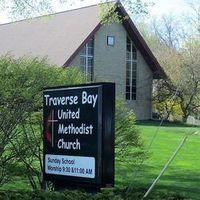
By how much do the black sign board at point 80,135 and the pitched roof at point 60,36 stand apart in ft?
99.1

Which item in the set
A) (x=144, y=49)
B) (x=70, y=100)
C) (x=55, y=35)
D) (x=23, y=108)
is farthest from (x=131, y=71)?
(x=70, y=100)

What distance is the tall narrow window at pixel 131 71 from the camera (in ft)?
152

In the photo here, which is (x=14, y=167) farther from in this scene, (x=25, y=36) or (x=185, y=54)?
(x=185, y=54)

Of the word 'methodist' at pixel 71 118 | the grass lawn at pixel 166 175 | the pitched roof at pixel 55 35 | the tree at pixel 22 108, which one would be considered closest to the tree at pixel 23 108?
the tree at pixel 22 108

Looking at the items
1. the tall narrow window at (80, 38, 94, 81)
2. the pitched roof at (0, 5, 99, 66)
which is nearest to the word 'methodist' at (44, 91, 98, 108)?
the pitched roof at (0, 5, 99, 66)

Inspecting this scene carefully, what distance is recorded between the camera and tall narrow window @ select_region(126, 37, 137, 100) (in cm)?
4637

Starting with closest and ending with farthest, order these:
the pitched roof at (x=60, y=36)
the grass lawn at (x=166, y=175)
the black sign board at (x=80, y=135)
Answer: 1. the black sign board at (x=80, y=135)
2. the grass lawn at (x=166, y=175)
3. the pitched roof at (x=60, y=36)

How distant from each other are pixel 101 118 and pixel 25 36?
37.6 m

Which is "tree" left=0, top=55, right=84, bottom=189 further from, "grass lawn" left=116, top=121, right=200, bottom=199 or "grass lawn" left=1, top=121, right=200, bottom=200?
"grass lawn" left=116, top=121, right=200, bottom=199

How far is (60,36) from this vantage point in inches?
1620

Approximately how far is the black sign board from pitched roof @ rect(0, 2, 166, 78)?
3020 cm

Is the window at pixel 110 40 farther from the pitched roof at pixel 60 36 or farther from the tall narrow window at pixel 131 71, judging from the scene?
the tall narrow window at pixel 131 71

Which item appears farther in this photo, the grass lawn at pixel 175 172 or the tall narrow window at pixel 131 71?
the tall narrow window at pixel 131 71

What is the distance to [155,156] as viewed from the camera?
19.3 m
